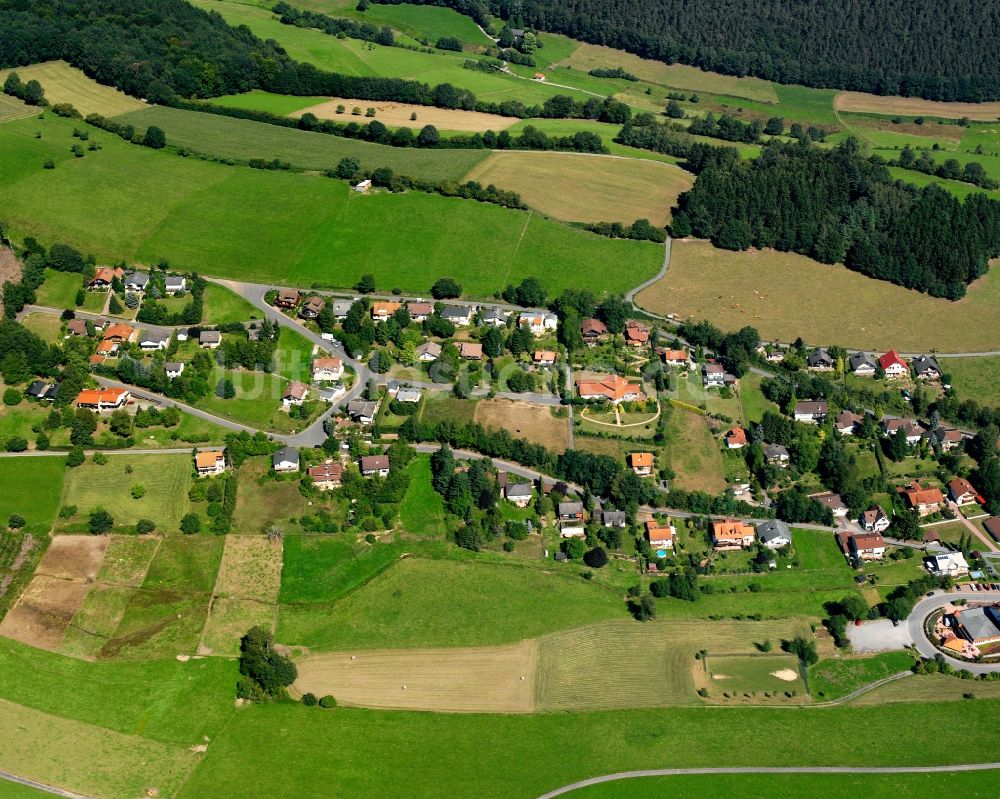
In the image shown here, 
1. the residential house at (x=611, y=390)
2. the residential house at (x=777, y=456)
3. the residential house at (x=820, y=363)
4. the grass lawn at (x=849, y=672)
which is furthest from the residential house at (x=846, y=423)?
the grass lawn at (x=849, y=672)

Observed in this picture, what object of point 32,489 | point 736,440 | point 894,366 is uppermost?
point 894,366

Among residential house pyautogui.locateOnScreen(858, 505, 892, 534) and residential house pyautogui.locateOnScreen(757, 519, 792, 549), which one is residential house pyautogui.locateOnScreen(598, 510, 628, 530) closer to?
residential house pyautogui.locateOnScreen(757, 519, 792, 549)

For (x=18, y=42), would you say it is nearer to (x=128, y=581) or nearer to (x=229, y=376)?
(x=229, y=376)

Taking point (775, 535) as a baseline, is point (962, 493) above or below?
above

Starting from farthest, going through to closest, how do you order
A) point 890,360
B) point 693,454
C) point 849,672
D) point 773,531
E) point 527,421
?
point 890,360, point 527,421, point 693,454, point 773,531, point 849,672

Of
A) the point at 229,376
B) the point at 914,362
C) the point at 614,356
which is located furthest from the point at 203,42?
the point at 914,362

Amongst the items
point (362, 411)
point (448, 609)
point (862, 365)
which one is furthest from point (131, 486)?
point (862, 365)

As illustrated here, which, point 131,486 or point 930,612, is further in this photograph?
point 131,486

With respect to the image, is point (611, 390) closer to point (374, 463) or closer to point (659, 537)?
point (659, 537)
